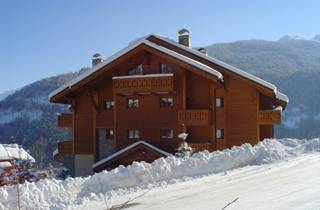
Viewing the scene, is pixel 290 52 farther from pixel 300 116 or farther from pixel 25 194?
pixel 25 194

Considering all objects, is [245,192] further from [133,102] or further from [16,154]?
[133,102]

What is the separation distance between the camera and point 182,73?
91.7 feet

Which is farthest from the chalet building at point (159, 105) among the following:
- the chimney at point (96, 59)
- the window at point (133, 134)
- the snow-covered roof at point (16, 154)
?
the snow-covered roof at point (16, 154)

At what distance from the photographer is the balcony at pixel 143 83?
27266 millimetres

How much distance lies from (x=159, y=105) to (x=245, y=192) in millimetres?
19872

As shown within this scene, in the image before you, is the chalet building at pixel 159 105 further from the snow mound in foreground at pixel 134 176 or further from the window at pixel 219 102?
the snow mound in foreground at pixel 134 176

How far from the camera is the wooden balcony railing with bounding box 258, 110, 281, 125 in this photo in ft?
86.7

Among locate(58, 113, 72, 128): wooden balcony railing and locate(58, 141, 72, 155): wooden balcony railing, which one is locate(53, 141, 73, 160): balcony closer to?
locate(58, 141, 72, 155): wooden balcony railing

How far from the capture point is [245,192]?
926 centimetres

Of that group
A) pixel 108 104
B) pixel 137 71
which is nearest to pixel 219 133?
pixel 137 71

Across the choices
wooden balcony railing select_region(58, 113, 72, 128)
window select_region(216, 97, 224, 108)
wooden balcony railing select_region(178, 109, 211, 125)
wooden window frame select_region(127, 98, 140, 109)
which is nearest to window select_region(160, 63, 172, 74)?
wooden window frame select_region(127, 98, 140, 109)

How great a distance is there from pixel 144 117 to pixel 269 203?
21.4m

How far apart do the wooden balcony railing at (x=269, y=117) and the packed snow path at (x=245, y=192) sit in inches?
551

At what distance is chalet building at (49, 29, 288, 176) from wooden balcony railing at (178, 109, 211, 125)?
2.1 inches
